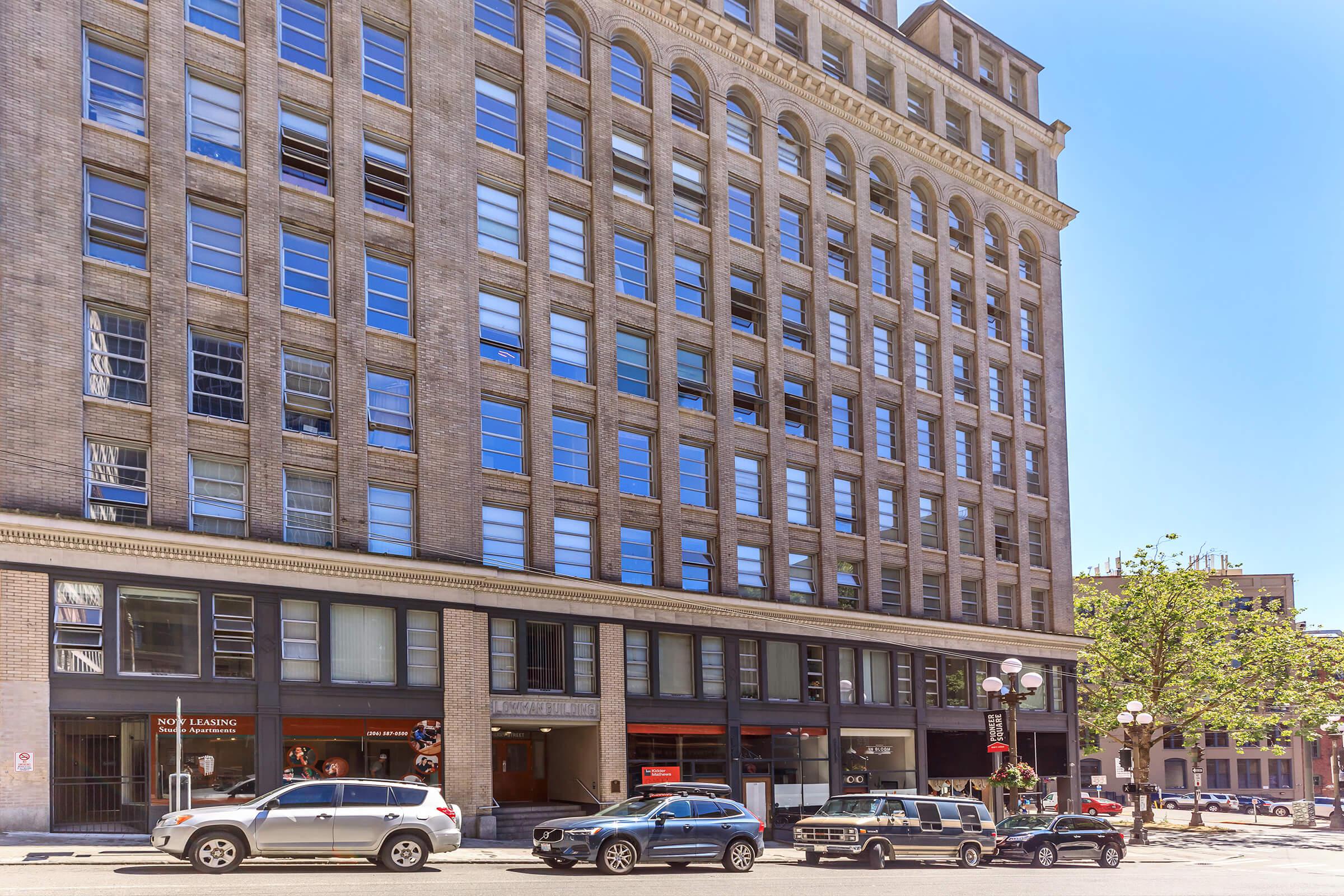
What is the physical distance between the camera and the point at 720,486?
145 feet

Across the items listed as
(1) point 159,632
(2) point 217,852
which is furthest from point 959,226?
(2) point 217,852

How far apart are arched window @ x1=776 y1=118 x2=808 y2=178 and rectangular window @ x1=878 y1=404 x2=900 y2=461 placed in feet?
31.4

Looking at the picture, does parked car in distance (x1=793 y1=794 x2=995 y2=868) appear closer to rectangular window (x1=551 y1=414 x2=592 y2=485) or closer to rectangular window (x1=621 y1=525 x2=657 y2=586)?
rectangular window (x1=621 y1=525 x2=657 y2=586)

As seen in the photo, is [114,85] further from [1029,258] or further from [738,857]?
[1029,258]

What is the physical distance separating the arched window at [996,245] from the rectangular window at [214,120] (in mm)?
34746

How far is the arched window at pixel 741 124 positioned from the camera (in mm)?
46906

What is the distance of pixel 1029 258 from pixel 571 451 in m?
29.3

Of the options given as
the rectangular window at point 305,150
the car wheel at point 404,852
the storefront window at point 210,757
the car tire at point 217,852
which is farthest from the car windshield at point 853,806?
the rectangular window at point 305,150

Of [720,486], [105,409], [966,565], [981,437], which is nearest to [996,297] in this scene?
[981,437]

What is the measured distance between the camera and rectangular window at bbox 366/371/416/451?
34781 mm

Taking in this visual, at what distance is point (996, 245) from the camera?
58375mm

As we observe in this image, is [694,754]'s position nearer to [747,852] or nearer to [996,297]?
[747,852]

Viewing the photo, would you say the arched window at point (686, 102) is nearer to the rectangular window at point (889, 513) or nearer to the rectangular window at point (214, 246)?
the rectangular window at point (889, 513)

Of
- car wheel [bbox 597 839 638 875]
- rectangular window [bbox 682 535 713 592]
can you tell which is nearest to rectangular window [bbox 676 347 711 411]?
rectangular window [bbox 682 535 713 592]
